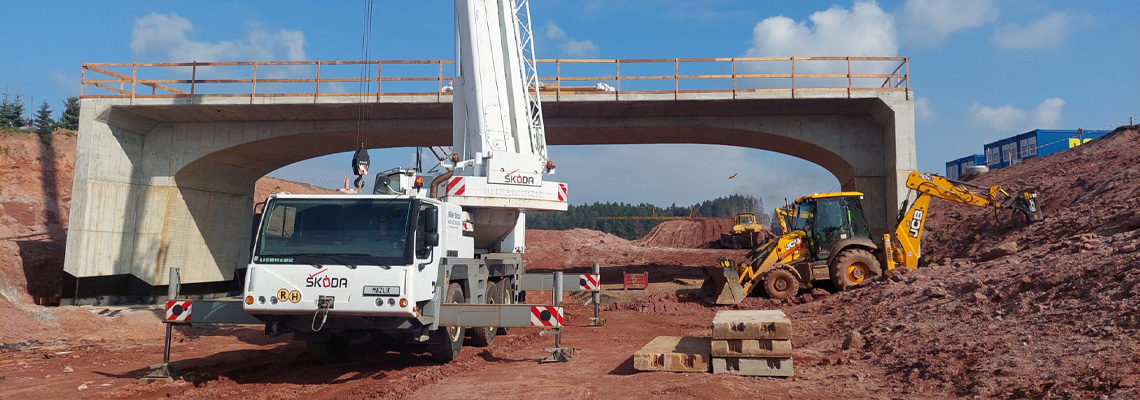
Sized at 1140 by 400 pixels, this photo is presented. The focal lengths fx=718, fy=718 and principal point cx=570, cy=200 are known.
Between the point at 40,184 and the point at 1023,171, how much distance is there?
3716cm

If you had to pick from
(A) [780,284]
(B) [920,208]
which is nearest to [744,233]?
(B) [920,208]

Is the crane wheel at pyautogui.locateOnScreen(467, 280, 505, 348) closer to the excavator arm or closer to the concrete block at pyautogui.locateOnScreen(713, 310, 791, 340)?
the concrete block at pyautogui.locateOnScreen(713, 310, 791, 340)

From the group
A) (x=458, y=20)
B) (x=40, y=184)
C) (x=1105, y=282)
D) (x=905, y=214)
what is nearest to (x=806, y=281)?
(x=905, y=214)

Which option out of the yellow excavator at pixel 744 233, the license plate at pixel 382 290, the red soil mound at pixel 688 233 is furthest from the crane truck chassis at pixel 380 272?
the red soil mound at pixel 688 233

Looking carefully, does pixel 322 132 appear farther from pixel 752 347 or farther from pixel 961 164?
pixel 961 164

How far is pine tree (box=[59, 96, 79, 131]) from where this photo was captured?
39031 mm

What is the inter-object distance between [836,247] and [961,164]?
23.5 m

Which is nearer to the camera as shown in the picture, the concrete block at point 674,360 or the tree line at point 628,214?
the concrete block at point 674,360

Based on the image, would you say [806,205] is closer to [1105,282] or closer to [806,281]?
[806,281]

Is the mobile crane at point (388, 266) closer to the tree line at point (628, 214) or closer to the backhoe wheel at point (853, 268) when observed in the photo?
the backhoe wheel at point (853, 268)

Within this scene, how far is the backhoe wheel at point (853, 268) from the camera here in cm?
1652

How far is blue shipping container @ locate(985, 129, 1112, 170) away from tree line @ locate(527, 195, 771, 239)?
4080 cm

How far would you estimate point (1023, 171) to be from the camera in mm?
23641

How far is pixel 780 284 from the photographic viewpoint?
1680 centimetres
